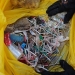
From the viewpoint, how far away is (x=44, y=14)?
1366mm

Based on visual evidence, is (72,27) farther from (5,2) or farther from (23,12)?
(5,2)

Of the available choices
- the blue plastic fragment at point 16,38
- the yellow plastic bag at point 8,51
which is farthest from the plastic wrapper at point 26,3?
the blue plastic fragment at point 16,38

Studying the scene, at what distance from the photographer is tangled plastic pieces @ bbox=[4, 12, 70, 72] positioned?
1.29 meters

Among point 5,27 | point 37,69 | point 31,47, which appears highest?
point 5,27

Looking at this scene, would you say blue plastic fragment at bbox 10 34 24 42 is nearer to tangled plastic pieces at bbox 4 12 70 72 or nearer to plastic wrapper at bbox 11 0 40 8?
tangled plastic pieces at bbox 4 12 70 72

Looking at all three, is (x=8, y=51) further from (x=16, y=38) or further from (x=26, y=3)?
(x=26, y=3)

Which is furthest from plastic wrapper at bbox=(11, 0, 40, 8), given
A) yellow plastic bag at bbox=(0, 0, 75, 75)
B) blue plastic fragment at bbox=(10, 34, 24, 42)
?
blue plastic fragment at bbox=(10, 34, 24, 42)

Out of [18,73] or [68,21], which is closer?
[18,73]

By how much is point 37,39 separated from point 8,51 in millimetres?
170

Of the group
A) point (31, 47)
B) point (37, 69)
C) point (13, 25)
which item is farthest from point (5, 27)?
point (37, 69)

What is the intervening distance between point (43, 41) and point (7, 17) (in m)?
0.23

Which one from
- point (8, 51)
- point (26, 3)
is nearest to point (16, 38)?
point (8, 51)

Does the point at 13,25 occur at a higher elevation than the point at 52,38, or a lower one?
higher

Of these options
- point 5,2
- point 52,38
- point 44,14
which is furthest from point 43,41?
point 5,2
